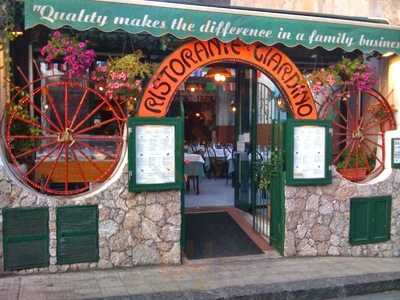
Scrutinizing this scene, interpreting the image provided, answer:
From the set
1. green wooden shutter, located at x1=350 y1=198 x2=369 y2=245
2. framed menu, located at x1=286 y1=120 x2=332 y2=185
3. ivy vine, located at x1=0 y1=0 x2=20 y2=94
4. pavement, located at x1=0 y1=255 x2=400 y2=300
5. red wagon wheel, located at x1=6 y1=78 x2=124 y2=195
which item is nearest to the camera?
pavement, located at x1=0 y1=255 x2=400 y2=300

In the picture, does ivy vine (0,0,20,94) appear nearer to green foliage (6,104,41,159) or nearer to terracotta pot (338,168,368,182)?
green foliage (6,104,41,159)

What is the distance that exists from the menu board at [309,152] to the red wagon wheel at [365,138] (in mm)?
416

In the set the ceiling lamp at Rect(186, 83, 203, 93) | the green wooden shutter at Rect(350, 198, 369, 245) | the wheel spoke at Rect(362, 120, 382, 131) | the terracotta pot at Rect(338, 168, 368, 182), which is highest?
the ceiling lamp at Rect(186, 83, 203, 93)

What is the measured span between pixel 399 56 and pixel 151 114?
414 centimetres

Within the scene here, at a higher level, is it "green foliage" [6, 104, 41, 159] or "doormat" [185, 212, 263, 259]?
"green foliage" [6, 104, 41, 159]

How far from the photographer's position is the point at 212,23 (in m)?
6.59

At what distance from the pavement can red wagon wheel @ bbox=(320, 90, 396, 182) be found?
161cm

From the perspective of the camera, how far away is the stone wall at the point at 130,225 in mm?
6297

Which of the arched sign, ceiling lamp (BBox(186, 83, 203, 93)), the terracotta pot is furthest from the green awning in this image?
ceiling lamp (BBox(186, 83, 203, 93))

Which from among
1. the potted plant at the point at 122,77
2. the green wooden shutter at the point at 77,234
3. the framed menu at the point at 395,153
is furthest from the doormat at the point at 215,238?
the framed menu at the point at 395,153

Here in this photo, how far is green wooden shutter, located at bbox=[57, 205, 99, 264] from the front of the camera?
626 centimetres

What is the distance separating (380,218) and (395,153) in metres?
1.06

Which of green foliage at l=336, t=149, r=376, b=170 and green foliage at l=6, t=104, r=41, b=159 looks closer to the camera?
green foliage at l=6, t=104, r=41, b=159

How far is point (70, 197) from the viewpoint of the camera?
645cm
